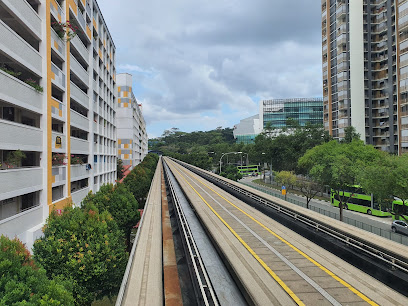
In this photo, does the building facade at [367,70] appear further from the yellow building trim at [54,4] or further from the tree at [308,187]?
the yellow building trim at [54,4]

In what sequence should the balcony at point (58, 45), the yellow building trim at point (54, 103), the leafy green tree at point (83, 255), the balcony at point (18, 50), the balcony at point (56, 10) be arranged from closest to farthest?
the leafy green tree at point (83, 255), the balcony at point (18, 50), the yellow building trim at point (54, 103), the balcony at point (58, 45), the balcony at point (56, 10)

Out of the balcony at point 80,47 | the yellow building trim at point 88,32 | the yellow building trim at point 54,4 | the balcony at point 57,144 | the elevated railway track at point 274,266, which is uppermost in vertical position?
the yellow building trim at point 88,32

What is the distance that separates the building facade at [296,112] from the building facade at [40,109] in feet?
413

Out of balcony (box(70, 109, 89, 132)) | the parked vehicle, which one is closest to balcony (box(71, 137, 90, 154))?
balcony (box(70, 109, 89, 132))

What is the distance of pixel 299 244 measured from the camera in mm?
15500

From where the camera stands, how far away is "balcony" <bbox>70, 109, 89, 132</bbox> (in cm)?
2947

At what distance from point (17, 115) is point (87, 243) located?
39.9 feet

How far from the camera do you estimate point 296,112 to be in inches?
5930

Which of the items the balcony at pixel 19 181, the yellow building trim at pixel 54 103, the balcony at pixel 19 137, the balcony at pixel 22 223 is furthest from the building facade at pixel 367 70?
the balcony at pixel 22 223

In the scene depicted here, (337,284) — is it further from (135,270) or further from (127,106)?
(127,106)

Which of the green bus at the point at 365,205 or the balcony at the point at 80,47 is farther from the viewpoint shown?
the green bus at the point at 365,205

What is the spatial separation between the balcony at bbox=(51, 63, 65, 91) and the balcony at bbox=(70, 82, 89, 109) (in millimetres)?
2981

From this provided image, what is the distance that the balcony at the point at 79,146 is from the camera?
29.3m

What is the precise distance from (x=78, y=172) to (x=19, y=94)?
14199 millimetres
